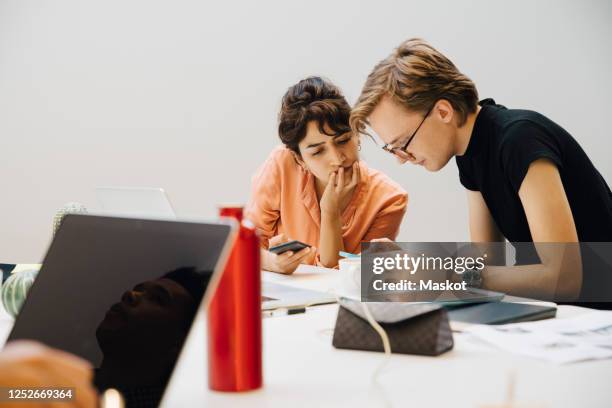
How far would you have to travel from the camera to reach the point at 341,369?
3.00 feet

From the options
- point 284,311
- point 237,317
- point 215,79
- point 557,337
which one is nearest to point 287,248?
point 284,311

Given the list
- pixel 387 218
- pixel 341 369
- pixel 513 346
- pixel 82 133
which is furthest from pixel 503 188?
pixel 82 133

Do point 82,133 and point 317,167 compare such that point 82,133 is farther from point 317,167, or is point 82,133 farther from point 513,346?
point 513,346

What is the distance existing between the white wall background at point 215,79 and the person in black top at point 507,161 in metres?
1.49

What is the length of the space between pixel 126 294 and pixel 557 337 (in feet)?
2.15

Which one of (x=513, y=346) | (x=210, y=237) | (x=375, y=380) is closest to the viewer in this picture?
(x=210, y=237)

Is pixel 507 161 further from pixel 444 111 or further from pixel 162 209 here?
pixel 162 209

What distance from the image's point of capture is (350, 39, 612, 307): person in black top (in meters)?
1.58

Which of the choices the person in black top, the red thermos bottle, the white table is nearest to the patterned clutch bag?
the white table

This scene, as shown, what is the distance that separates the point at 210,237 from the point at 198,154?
2798 mm

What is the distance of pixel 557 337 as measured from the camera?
1033mm

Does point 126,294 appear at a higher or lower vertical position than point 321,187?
higher

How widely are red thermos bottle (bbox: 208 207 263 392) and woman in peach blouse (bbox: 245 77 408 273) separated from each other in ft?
4.35

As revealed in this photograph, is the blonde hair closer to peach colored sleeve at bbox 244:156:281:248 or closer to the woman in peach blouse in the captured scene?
the woman in peach blouse
